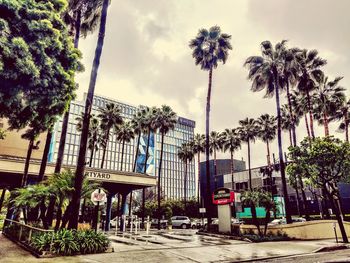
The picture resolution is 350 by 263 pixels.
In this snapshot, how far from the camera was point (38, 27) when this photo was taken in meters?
9.64

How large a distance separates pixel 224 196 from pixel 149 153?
99.0 m

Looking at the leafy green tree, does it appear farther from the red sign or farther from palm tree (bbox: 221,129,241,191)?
palm tree (bbox: 221,129,241,191)

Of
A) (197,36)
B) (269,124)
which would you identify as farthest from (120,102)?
(197,36)

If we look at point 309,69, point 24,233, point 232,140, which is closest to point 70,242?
point 24,233

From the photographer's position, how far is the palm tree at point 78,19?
673 inches

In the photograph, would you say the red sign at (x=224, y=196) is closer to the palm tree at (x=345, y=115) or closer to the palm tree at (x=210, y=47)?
the palm tree at (x=210, y=47)

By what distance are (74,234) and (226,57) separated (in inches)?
1034

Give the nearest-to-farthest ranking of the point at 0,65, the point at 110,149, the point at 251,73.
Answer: the point at 0,65, the point at 251,73, the point at 110,149

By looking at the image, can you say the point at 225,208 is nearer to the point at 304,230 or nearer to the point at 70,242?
the point at 304,230

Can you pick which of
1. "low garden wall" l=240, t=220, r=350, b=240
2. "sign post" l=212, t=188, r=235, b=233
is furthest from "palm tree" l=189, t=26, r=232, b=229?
"low garden wall" l=240, t=220, r=350, b=240

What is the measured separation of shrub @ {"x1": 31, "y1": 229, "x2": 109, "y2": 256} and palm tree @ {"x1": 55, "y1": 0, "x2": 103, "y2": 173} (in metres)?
5.74

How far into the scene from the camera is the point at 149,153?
12106 centimetres

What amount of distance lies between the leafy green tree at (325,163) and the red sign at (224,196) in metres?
5.49

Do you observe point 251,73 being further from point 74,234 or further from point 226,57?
point 74,234
